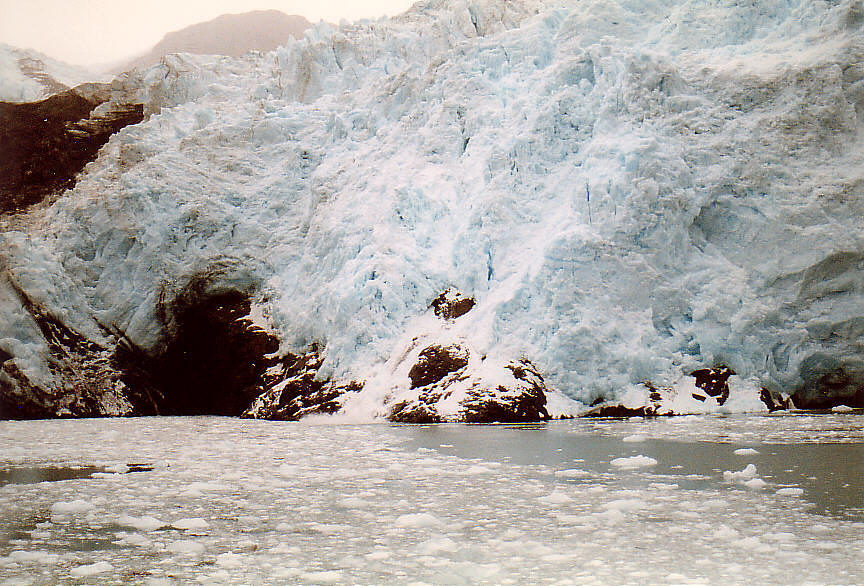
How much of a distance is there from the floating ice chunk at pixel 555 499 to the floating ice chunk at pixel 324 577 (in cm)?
181

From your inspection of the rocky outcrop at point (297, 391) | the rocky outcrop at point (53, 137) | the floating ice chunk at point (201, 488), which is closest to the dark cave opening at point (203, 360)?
the rocky outcrop at point (297, 391)

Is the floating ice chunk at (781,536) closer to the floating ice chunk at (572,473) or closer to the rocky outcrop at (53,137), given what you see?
the floating ice chunk at (572,473)

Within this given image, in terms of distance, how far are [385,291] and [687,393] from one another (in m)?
5.23

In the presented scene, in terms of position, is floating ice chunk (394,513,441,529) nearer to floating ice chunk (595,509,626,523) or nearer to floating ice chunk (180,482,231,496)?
floating ice chunk (595,509,626,523)

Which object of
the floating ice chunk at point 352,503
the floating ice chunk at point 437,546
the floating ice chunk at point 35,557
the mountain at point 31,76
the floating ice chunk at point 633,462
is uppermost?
the mountain at point 31,76

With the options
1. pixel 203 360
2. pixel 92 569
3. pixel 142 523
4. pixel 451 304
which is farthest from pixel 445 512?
pixel 203 360

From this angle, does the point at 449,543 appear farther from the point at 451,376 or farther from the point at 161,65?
the point at 161,65

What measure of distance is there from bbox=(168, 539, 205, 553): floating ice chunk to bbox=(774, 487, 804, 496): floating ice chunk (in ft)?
11.2

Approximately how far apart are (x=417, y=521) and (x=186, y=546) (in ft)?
3.93

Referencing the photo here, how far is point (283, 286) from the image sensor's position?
50.8 feet

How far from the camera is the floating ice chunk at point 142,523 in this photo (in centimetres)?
405

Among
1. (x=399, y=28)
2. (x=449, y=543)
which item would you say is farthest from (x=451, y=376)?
(x=399, y=28)

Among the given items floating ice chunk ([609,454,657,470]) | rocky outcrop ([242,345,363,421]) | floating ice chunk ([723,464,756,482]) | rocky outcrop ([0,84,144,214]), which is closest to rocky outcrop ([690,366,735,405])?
rocky outcrop ([242,345,363,421])

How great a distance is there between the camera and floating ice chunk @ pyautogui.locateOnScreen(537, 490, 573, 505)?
4.61 metres
